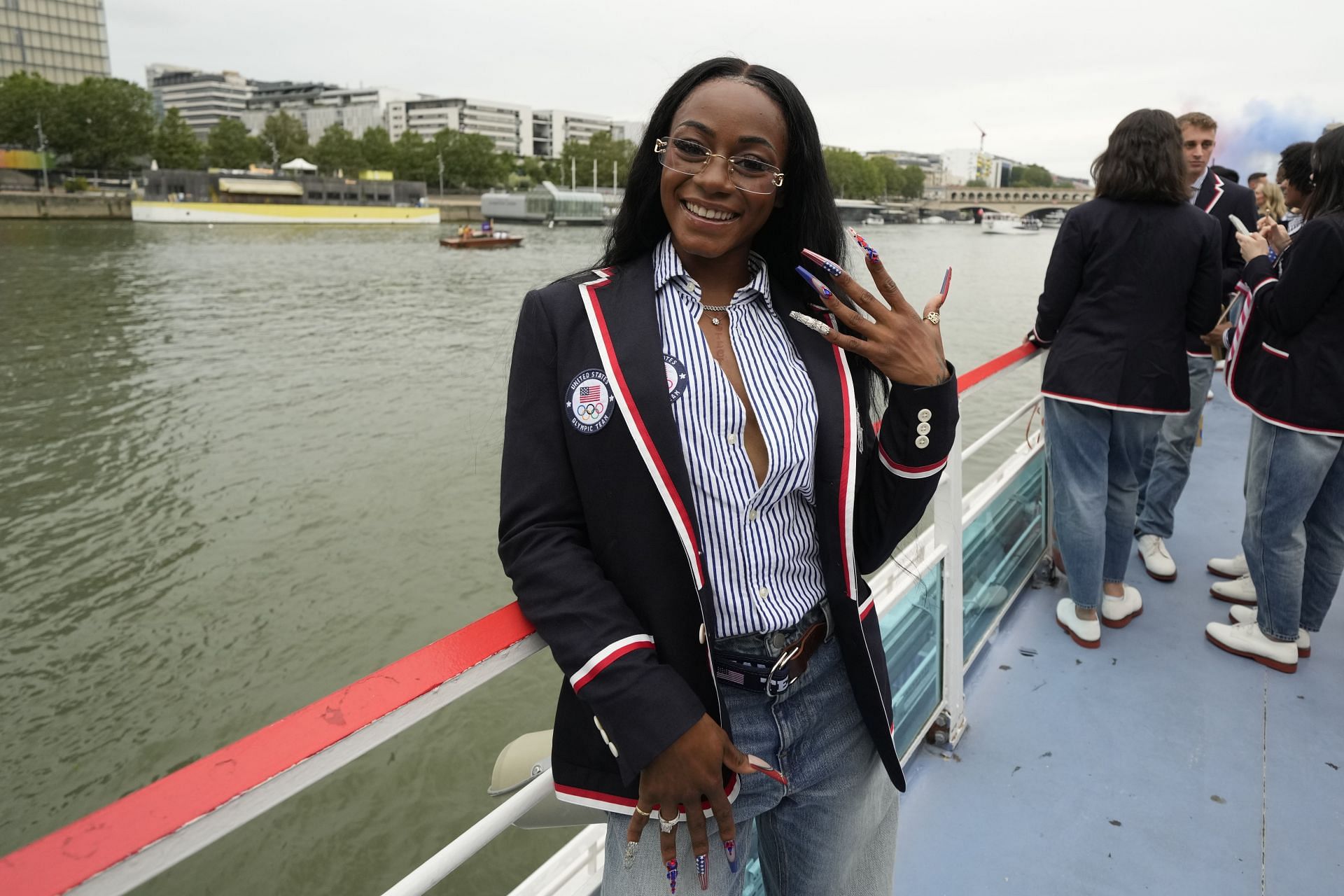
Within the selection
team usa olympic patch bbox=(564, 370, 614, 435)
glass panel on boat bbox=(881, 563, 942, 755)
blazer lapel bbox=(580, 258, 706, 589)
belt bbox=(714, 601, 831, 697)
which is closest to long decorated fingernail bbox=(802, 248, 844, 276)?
blazer lapel bbox=(580, 258, 706, 589)

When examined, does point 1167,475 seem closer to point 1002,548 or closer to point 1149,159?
point 1002,548

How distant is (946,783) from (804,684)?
120 centimetres

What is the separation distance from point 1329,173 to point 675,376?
6.81 ft

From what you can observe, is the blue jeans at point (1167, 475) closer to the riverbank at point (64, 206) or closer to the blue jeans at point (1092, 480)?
the blue jeans at point (1092, 480)

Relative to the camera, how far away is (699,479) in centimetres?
109

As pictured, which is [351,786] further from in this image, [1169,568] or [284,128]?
[284,128]

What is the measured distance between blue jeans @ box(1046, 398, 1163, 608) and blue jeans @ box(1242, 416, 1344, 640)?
31 centimetres

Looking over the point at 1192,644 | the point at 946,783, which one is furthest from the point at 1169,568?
the point at 946,783

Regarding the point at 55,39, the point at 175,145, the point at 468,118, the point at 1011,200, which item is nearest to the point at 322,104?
the point at 468,118

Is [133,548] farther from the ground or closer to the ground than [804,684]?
closer to the ground

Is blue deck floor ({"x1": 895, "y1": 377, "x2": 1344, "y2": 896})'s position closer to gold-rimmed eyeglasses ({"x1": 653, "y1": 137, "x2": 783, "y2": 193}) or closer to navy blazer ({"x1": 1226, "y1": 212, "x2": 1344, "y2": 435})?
navy blazer ({"x1": 1226, "y1": 212, "x2": 1344, "y2": 435})

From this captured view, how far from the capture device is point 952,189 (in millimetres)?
96000

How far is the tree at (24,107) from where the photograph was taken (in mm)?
51875

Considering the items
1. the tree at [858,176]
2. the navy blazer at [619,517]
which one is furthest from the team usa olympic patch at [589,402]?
the tree at [858,176]
